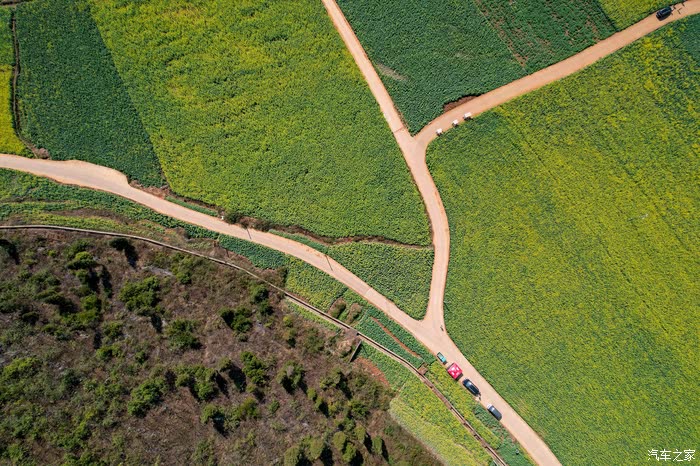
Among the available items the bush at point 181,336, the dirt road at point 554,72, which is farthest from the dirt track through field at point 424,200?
the bush at point 181,336

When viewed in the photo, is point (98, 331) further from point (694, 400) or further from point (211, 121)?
point (694, 400)

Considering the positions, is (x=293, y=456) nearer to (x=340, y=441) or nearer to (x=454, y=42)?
(x=340, y=441)

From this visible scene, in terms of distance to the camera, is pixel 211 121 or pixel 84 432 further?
pixel 211 121

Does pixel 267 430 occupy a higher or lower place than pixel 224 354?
lower

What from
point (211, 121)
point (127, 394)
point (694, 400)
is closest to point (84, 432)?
point (127, 394)

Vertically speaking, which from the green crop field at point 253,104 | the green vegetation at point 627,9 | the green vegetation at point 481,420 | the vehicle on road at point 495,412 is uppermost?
the green vegetation at point 627,9

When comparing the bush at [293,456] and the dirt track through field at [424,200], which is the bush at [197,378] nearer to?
the bush at [293,456]

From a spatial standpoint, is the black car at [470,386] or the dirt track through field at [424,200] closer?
the black car at [470,386]
